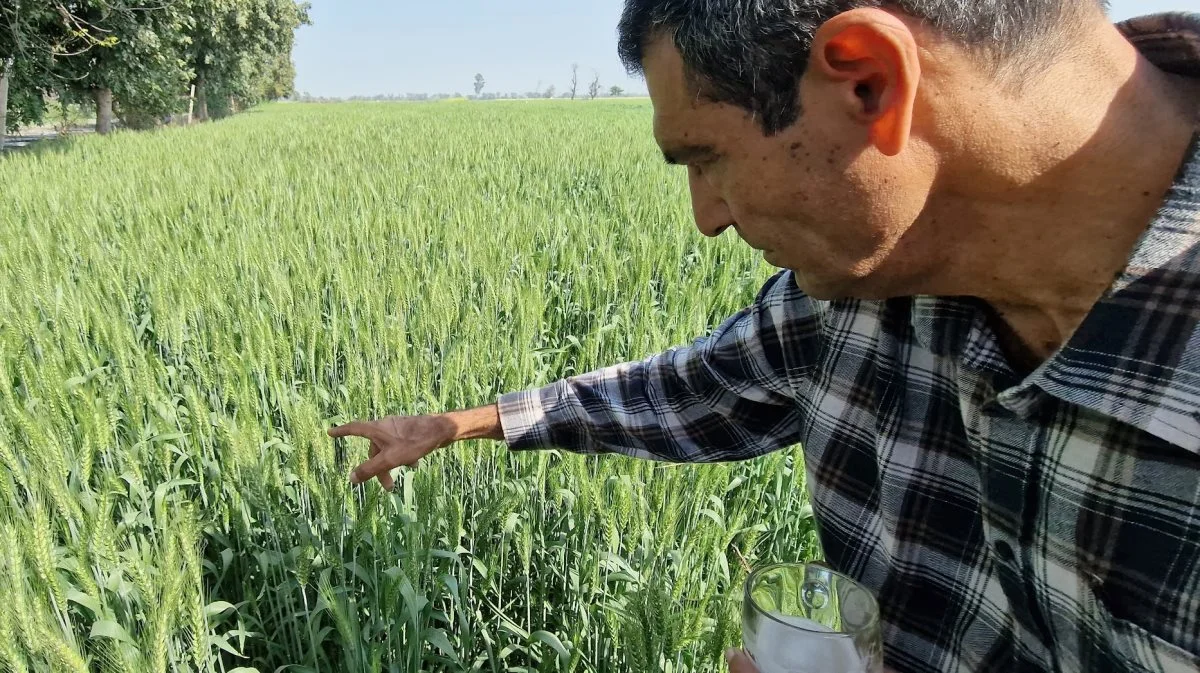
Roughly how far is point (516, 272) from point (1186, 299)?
2636 millimetres

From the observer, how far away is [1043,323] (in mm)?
722

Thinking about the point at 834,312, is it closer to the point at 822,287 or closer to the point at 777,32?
the point at 822,287

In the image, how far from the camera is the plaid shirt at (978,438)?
0.59 metres

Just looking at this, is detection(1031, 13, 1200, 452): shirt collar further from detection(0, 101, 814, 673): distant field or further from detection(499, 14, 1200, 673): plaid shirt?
detection(0, 101, 814, 673): distant field

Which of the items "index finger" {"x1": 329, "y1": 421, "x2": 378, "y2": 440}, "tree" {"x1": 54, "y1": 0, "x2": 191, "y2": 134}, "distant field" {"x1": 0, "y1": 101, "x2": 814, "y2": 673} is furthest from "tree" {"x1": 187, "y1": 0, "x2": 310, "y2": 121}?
"index finger" {"x1": 329, "y1": 421, "x2": 378, "y2": 440}

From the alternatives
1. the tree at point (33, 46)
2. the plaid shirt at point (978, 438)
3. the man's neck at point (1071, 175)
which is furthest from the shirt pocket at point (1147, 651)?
the tree at point (33, 46)

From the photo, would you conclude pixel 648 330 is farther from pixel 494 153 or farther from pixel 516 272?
pixel 494 153

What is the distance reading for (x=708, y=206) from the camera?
0.80 m

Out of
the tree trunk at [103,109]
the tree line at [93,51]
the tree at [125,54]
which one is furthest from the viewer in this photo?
the tree trunk at [103,109]

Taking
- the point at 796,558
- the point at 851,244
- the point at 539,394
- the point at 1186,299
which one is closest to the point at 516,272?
the point at 796,558

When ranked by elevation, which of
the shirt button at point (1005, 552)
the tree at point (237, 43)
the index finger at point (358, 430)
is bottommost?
the index finger at point (358, 430)

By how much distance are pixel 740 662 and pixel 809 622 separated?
8 cm

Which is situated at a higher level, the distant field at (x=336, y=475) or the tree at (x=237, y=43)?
the tree at (x=237, y=43)

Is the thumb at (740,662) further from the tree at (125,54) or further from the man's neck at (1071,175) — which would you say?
the tree at (125,54)
